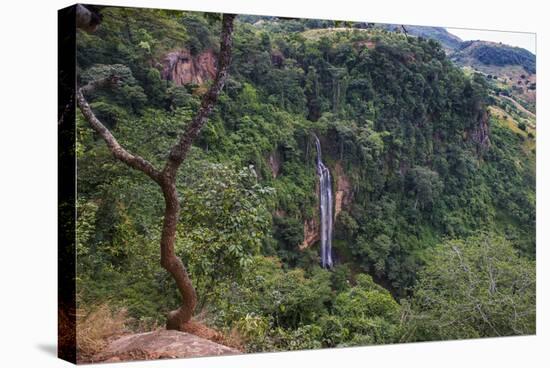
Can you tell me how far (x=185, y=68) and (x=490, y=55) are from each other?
359cm

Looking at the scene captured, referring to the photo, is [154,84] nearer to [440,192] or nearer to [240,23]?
[240,23]

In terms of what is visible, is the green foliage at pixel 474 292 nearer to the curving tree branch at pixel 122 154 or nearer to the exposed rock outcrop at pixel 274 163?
the exposed rock outcrop at pixel 274 163

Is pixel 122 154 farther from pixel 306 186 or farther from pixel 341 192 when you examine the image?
pixel 341 192

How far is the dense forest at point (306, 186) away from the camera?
713 cm

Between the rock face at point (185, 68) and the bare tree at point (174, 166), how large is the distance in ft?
0.88

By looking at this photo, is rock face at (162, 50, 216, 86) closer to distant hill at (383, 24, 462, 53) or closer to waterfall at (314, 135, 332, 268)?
waterfall at (314, 135, 332, 268)

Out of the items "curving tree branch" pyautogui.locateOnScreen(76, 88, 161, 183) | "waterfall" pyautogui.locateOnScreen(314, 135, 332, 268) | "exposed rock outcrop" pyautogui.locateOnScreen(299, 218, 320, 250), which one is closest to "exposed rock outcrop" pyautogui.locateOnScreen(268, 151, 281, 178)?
"waterfall" pyautogui.locateOnScreen(314, 135, 332, 268)

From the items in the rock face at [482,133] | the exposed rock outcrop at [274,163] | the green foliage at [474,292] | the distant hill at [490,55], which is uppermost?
the distant hill at [490,55]

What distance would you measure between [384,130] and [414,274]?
4.81 ft

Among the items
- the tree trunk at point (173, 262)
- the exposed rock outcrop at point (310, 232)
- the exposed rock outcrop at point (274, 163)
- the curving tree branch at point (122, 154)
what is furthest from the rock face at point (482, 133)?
the curving tree branch at point (122, 154)

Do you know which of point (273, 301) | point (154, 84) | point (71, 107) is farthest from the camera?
point (273, 301)

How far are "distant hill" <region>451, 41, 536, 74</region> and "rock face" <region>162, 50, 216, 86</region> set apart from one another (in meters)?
2.90

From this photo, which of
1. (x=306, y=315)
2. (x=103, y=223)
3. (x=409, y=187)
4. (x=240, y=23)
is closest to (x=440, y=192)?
(x=409, y=187)

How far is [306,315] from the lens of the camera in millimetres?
8102
